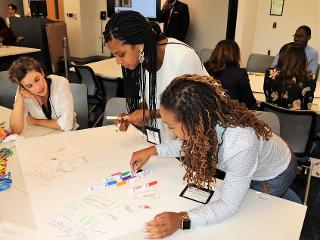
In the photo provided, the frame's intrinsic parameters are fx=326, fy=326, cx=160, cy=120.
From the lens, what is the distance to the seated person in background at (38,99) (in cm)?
221

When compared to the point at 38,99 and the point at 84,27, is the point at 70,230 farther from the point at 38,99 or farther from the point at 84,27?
the point at 84,27

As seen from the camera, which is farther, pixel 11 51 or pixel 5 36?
pixel 5 36

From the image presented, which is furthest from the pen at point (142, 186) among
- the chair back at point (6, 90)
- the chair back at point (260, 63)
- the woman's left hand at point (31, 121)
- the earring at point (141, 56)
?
the chair back at point (260, 63)

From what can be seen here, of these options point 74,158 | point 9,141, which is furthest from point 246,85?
point 9,141

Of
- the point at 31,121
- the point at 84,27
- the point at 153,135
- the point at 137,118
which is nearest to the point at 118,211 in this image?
the point at 153,135

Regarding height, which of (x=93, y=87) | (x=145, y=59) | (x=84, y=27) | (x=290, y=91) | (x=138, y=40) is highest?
(x=138, y=40)

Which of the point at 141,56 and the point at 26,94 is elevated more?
the point at 141,56

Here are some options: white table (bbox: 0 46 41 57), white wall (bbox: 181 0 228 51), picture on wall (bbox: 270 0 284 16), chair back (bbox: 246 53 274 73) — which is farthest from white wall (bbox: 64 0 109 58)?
chair back (bbox: 246 53 274 73)

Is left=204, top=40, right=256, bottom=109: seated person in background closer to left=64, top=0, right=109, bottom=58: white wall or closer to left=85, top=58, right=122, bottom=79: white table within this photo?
left=85, top=58, right=122, bottom=79: white table

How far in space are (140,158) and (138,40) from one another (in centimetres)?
61

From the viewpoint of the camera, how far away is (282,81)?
2838mm

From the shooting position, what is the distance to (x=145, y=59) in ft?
5.83

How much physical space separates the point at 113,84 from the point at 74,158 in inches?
76.5

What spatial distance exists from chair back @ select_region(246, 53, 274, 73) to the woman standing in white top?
2754mm
